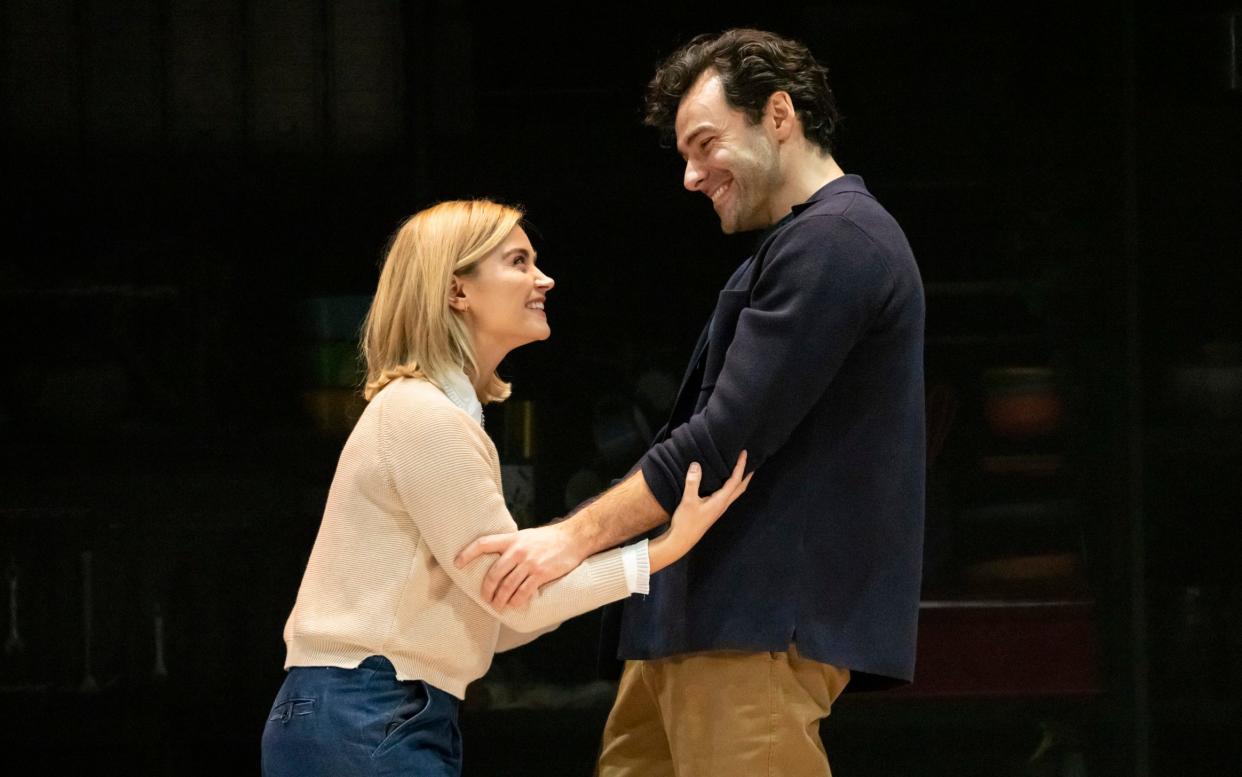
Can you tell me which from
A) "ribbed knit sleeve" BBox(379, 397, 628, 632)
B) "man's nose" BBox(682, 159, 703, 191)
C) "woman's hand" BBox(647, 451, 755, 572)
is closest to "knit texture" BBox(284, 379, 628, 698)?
"ribbed knit sleeve" BBox(379, 397, 628, 632)

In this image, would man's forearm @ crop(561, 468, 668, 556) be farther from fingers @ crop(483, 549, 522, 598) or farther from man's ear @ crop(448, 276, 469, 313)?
man's ear @ crop(448, 276, 469, 313)

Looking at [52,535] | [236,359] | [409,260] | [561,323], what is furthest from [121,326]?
[409,260]

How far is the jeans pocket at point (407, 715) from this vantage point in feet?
6.82

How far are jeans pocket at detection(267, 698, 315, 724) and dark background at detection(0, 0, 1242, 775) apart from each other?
1.84 m

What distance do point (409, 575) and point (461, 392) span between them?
29cm

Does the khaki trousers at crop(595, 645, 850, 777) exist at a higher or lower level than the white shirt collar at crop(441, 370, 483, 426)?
lower

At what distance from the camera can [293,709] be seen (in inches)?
82.4

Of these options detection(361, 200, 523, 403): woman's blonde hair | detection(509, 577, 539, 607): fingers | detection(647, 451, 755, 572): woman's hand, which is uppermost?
detection(361, 200, 523, 403): woman's blonde hair

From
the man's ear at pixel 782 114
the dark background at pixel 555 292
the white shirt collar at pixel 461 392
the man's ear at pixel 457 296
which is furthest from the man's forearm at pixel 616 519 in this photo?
the dark background at pixel 555 292

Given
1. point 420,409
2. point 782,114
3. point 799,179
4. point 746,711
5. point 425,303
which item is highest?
point 782,114

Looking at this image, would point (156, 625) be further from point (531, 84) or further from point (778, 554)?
point (778, 554)

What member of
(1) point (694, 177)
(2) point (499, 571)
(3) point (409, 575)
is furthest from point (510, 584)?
(1) point (694, 177)

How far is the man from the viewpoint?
6.98 ft

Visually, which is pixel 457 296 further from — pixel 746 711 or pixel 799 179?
pixel 746 711
